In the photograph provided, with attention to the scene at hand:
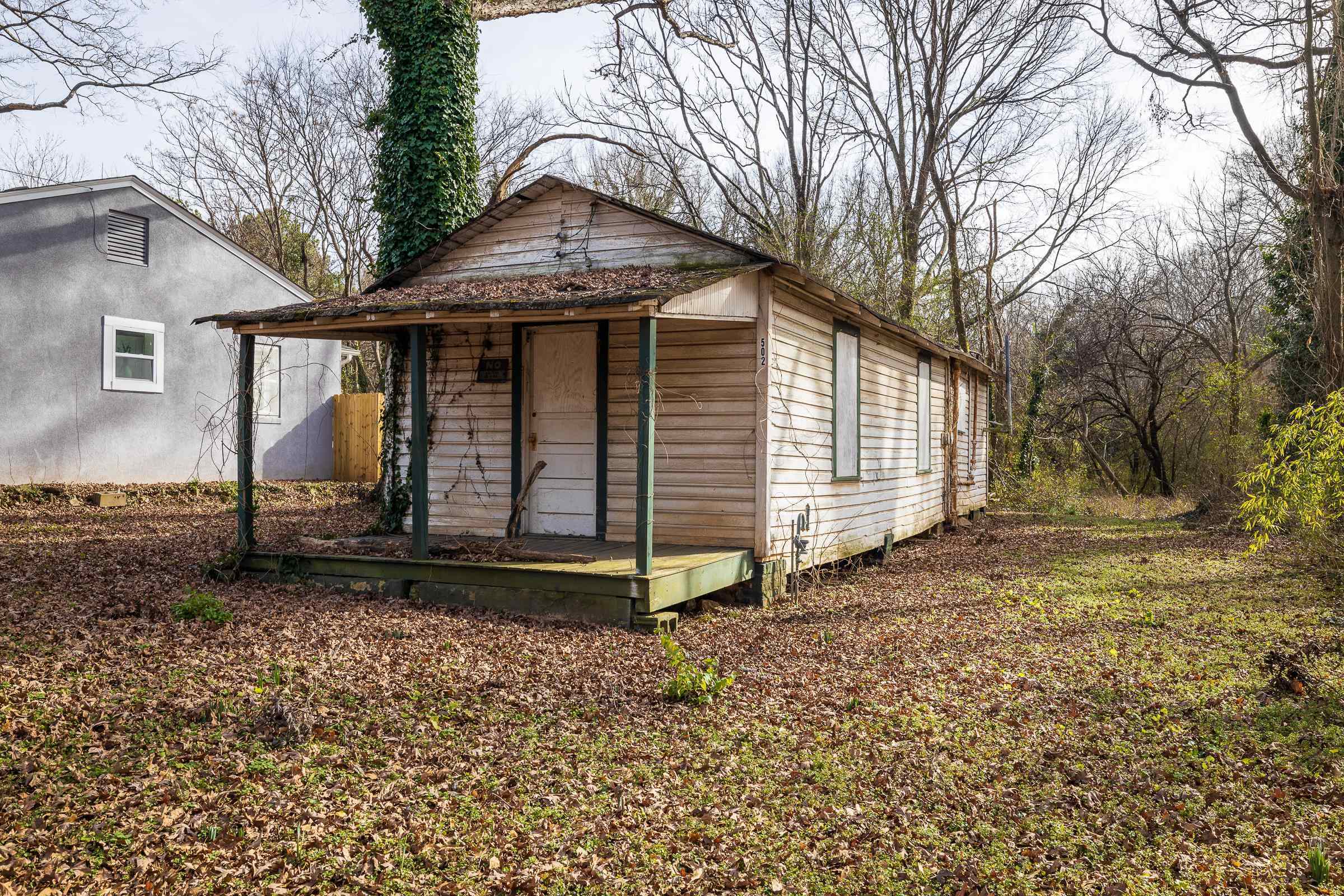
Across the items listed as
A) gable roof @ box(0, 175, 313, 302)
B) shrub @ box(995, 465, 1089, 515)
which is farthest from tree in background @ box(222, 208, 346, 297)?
shrub @ box(995, 465, 1089, 515)

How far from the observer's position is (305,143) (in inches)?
1022

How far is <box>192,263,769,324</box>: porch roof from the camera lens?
6461 millimetres

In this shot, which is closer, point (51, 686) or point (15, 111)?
point (51, 686)

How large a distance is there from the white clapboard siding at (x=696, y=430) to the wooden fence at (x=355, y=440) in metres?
10.9

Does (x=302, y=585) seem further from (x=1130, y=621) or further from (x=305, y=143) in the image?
(x=305, y=143)

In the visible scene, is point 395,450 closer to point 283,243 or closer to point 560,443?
point 560,443

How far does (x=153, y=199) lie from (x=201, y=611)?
11328 millimetres

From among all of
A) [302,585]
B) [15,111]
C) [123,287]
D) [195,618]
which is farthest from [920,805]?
[15,111]

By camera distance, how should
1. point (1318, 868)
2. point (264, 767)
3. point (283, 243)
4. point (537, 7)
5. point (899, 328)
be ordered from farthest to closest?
point (283, 243), point (537, 7), point (899, 328), point (264, 767), point (1318, 868)

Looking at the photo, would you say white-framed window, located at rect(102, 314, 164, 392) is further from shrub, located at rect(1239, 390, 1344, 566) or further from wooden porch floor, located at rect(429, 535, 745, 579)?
shrub, located at rect(1239, 390, 1344, 566)

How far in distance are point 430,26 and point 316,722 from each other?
338 inches

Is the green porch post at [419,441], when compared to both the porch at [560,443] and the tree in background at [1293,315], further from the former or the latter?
the tree in background at [1293,315]

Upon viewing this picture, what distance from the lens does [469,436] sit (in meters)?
9.12

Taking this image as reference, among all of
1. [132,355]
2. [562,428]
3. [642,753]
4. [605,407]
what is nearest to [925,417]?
[605,407]
